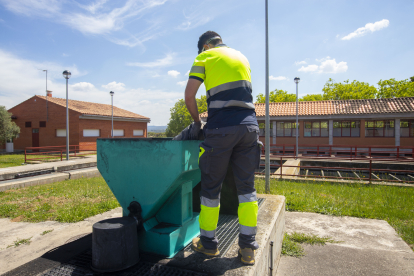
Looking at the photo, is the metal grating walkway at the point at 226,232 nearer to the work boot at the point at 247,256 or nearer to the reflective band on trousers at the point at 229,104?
the work boot at the point at 247,256

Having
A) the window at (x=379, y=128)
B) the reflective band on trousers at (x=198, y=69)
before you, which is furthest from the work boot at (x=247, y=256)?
the window at (x=379, y=128)

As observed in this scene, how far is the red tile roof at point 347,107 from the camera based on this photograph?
70.1ft

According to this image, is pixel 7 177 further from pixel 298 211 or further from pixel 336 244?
pixel 336 244

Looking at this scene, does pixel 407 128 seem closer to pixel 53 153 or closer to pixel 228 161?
pixel 228 161

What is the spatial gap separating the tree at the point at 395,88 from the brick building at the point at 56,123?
39.9 meters

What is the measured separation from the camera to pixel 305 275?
9.61 ft

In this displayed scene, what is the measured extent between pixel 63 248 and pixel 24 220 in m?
2.92

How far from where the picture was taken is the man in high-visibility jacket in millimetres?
2119

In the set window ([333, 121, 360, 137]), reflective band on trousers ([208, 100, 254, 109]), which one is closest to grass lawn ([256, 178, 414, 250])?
reflective band on trousers ([208, 100, 254, 109])

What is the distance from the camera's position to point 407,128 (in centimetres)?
2172

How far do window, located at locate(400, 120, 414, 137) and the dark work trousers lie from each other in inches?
1003

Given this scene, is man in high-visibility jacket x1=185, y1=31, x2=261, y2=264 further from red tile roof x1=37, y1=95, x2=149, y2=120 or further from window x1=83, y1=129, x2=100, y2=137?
window x1=83, y1=129, x2=100, y2=137

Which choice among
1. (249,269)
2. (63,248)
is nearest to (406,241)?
(249,269)

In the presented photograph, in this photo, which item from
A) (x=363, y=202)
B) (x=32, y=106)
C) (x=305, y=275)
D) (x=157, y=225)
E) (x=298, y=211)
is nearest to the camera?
(x=157, y=225)
